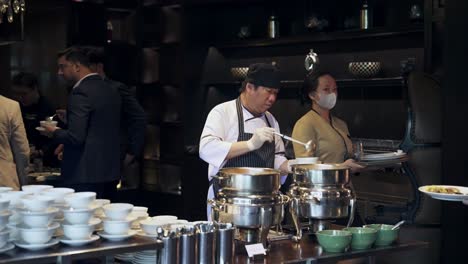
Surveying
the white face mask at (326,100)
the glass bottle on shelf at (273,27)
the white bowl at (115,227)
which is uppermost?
the glass bottle on shelf at (273,27)

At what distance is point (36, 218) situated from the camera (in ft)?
7.61

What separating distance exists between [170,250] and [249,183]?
0.43 metres

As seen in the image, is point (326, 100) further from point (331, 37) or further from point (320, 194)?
point (331, 37)

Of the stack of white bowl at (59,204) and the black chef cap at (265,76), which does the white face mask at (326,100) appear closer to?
the black chef cap at (265,76)

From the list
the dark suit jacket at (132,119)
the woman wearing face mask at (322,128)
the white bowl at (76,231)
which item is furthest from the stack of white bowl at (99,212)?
the dark suit jacket at (132,119)

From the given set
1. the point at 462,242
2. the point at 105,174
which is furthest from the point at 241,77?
the point at 462,242

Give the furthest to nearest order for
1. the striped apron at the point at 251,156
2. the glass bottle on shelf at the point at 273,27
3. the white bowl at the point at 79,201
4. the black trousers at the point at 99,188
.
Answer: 1. the glass bottle on shelf at the point at 273,27
2. the black trousers at the point at 99,188
3. the striped apron at the point at 251,156
4. the white bowl at the point at 79,201

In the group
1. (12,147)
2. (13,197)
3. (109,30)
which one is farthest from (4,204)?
(109,30)

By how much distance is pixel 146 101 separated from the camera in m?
7.71

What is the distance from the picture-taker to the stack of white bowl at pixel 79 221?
2387 mm

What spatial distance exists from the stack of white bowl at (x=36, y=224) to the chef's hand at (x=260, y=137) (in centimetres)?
126

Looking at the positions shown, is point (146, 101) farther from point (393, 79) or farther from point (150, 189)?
point (393, 79)

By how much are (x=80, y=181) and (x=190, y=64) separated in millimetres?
2674

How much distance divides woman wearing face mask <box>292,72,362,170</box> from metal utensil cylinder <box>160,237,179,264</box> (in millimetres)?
1656
